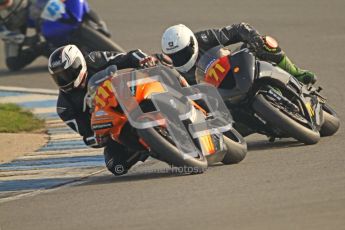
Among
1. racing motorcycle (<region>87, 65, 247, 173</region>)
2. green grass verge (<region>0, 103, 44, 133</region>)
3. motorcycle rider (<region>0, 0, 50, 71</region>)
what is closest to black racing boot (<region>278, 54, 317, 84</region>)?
racing motorcycle (<region>87, 65, 247, 173</region>)

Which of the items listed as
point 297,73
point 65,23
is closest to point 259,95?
point 297,73

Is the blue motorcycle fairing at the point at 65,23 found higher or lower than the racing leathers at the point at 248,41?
lower

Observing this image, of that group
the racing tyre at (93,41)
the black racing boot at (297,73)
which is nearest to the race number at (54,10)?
the racing tyre at (93,41)

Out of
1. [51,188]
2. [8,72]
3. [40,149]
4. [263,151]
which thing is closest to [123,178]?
[51,188]

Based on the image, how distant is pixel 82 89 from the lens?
12.1 metres

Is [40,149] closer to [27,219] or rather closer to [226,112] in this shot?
[226,112]

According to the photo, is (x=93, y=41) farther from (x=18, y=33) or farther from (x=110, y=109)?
(x=110, y=109)

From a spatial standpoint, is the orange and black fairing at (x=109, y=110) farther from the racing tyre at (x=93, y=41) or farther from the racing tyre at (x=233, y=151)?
the racing tyre at (x=93, y=41)

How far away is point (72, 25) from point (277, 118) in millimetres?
7558

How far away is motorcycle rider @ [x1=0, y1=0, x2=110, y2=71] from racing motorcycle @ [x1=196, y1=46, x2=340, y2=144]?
281 inches

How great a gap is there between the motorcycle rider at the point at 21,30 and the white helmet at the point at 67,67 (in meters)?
7.36

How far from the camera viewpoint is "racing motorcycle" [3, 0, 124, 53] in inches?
736

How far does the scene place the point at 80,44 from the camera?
18812 millimetres

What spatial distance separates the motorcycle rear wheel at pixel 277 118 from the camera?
11984mm
